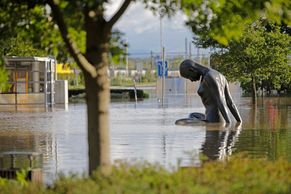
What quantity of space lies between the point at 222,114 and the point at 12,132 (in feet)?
21.1

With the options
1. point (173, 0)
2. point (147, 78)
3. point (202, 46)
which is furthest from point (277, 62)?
point (147, 78)

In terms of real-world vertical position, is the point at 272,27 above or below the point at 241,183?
above

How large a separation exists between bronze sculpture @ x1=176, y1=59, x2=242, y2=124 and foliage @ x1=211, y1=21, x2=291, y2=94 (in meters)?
13.9

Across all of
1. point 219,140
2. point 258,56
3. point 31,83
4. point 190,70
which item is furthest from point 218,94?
point 31,83

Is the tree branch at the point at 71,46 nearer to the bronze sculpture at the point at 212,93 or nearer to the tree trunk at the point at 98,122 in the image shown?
the tree trunk at the point at 98,122

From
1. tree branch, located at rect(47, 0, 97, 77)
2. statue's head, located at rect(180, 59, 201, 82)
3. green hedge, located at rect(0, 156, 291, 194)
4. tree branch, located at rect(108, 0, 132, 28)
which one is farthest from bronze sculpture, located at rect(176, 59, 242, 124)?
tree branch, located at rect(47, 0, 97, 77)

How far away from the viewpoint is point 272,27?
40.8 metres

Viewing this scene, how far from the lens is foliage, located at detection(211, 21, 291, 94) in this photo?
3834cm

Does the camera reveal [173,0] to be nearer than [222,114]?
Yes

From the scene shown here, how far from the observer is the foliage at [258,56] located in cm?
3834

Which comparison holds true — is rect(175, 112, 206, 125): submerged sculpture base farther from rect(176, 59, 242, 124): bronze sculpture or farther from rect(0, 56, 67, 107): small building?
rect(0, 56, 67, 107): small building

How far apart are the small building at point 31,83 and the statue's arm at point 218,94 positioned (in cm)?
1790

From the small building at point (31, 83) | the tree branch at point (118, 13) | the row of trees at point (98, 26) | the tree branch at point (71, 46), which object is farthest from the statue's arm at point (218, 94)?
the small building at point (31, 83)

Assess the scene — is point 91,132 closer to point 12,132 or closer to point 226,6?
point 226,6
